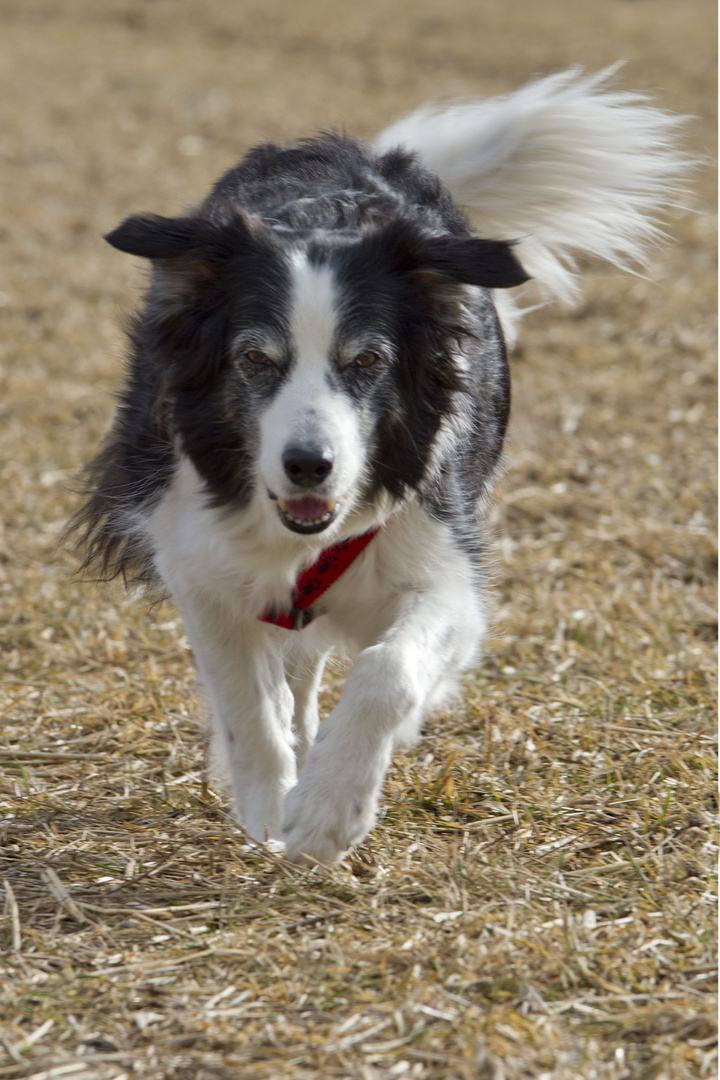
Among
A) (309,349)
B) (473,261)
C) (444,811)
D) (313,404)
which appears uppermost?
(473,261)

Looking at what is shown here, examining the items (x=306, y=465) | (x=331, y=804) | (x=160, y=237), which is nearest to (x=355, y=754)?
(x=331, y=804)

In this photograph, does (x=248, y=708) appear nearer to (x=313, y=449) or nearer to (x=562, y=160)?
(x=313, y=449)

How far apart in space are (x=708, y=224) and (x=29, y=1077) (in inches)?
422

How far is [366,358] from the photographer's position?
3.11 m

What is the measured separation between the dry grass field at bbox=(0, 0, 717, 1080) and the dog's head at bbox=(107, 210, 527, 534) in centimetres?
97

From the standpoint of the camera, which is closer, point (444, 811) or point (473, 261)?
point (473, 261)

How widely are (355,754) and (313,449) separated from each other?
0.74m

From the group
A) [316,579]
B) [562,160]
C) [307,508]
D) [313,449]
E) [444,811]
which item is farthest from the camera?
[562,160]

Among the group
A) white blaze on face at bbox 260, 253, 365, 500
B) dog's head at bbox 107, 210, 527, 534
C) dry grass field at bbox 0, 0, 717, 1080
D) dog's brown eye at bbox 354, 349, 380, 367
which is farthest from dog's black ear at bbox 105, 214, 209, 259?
dry grass field at bbox 0, 0, 717, 1080

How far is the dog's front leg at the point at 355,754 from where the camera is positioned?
2.92m

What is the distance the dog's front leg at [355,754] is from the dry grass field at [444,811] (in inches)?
6.5

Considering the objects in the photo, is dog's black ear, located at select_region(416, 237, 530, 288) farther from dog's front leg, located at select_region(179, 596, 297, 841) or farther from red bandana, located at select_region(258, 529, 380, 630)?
dog's front leg, located at select_region(179, 596, 297, 841)

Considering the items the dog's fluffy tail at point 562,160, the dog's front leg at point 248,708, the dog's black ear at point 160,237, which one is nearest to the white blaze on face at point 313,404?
the dog's black ear at point 160,237

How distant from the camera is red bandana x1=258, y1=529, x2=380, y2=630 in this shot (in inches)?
133
